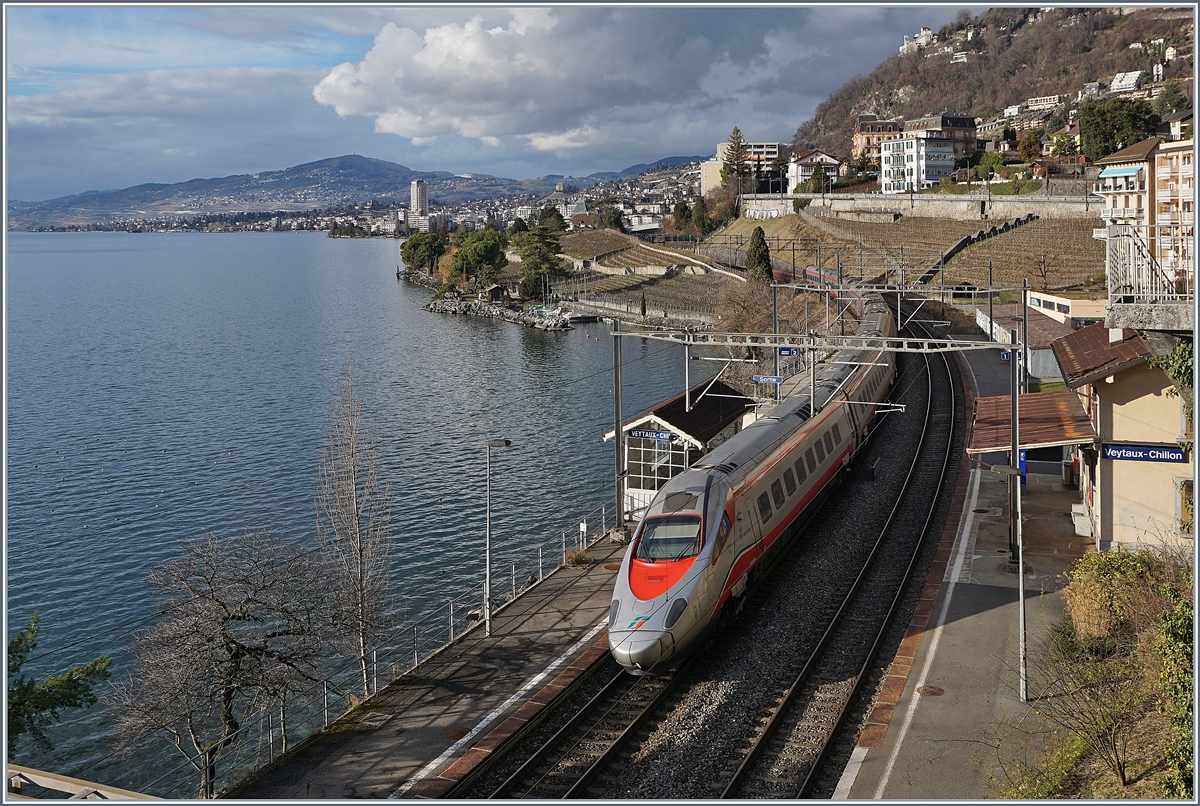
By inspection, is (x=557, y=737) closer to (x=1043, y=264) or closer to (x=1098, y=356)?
(x=1098, y=356)

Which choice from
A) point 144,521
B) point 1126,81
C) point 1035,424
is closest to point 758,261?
point 144,521

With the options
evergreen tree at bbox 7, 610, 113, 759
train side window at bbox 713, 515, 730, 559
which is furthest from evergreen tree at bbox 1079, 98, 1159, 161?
evergreen tree at bbox 7, 610, 113, 759

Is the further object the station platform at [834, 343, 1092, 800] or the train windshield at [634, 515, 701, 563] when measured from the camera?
the train windshield at [634, 515, 701, 563]

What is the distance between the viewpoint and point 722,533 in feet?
53.9

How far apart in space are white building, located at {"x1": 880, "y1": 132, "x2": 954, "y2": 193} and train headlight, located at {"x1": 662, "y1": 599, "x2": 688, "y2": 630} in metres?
109

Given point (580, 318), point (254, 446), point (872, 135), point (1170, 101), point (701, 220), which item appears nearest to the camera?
point (254, 446)

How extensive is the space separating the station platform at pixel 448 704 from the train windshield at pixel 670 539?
1989 millimetres

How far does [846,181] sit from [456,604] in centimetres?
11770

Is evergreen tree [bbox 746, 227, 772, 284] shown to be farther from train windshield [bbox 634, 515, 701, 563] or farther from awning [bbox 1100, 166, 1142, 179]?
train windshield [bbox 634, 515, 701, 563]

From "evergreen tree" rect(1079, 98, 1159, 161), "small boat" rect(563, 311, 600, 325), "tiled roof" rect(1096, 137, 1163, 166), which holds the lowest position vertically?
"small boat" rect(563, 311, 600, 325)

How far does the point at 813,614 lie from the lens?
59.0 ft

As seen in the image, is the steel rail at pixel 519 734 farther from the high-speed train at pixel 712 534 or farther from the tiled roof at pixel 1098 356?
the tiled roof at pixel 1098 356

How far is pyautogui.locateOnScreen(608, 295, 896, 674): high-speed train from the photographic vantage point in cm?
1488

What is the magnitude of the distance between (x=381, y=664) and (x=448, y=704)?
23.9 ft
